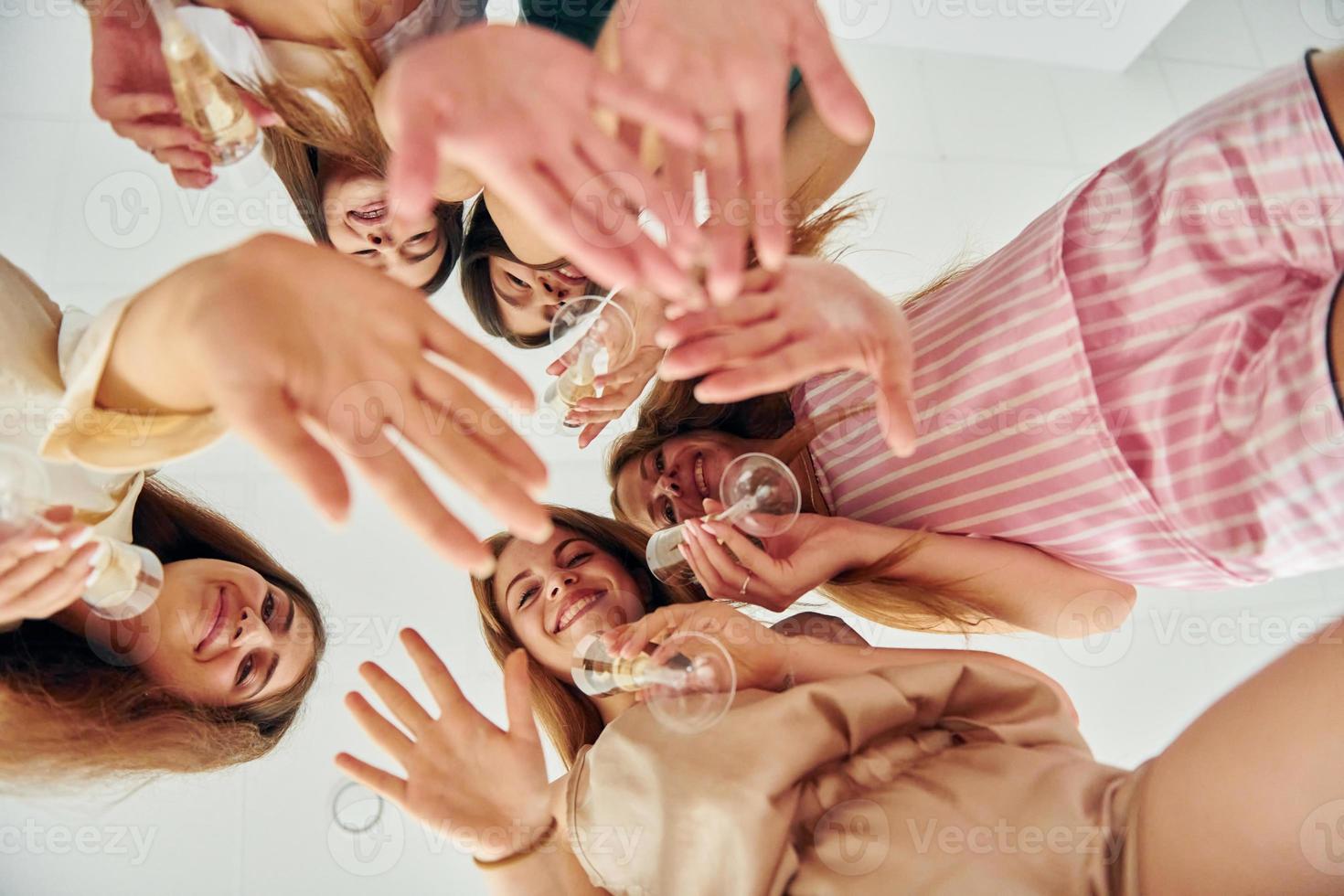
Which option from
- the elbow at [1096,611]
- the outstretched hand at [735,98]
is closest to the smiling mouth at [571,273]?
the outstretched hand at [735,98]

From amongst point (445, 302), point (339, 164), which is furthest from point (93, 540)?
point (445, 302)

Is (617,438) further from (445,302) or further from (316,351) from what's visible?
(316,351)

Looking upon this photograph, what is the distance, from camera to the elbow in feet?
3.18

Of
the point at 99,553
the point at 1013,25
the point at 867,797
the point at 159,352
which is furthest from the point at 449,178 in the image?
the point at 1013,25

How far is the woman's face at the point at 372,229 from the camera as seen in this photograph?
990mm

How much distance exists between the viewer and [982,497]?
905 millimetres

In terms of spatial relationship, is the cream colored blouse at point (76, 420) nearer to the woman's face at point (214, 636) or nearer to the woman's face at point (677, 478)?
A: the woman's face at point (214, 636)

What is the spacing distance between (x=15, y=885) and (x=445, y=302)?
3.73ft

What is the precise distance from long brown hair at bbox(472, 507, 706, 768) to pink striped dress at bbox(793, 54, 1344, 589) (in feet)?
1.40

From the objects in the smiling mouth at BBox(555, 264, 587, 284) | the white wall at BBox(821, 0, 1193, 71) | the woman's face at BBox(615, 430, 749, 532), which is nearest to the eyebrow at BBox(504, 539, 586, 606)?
the woman's face at BBox(615, 430, 749, 532)

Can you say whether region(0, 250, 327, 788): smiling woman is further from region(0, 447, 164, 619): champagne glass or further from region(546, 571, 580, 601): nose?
region(546, 571, 580, 601): nose

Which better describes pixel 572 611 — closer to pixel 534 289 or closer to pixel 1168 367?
pixel 534 289

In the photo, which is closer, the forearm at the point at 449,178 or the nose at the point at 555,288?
the forearm at the point at 449,178

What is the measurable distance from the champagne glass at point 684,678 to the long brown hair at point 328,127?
62 centimetres
